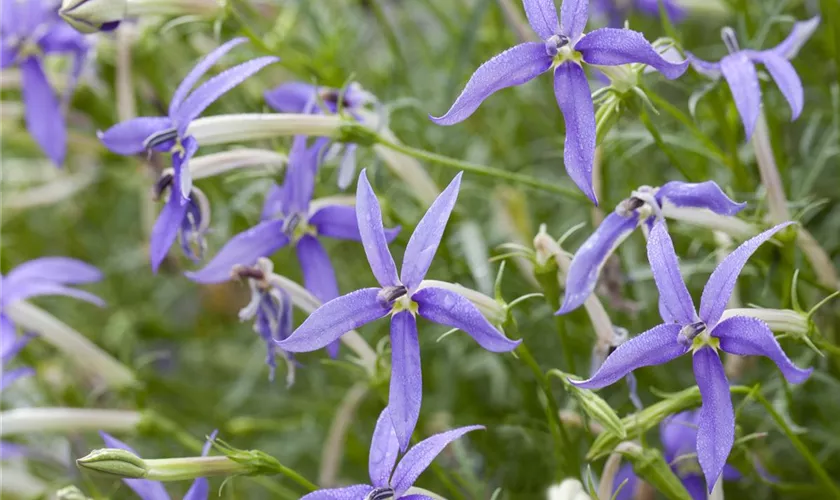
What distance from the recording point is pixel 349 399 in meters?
0.94

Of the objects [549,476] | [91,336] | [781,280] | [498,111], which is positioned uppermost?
[498,111]

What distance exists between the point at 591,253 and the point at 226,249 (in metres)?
0.27

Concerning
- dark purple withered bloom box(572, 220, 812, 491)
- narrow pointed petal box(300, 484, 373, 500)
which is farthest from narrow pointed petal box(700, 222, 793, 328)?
narrow pointed petal box(300, 484, 373, 500)

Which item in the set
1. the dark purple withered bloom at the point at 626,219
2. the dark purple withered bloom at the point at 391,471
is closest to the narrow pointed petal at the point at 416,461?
the dark purple withered bloom at the point at 391,471

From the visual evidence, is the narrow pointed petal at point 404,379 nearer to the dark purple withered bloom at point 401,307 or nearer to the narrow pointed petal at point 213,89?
the dark purple withered bloom at point 401,307

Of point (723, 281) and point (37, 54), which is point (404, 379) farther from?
point (37, 54)

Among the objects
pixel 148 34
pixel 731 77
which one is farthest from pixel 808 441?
pixel 148 34

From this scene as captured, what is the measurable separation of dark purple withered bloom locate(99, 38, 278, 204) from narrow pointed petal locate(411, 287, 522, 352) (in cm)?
19

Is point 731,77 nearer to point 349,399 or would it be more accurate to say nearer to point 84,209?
point 349,399

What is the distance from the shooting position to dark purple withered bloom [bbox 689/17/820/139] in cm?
65

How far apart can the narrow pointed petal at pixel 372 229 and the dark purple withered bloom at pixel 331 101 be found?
203mm

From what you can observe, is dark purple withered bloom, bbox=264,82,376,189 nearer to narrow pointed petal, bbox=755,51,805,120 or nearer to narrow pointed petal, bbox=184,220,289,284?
narrow pointed petal, bbox=184,220,289,284

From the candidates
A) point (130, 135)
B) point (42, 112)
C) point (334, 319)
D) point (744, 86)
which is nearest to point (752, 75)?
point (744, 86)

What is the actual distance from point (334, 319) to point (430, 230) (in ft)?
0.25
